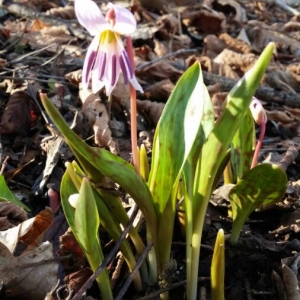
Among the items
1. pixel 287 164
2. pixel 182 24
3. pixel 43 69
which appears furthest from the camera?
pixel 182 24

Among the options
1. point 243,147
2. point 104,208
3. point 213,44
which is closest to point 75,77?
point 243,147

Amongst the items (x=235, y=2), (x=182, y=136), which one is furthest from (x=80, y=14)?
(x=235, y=2)

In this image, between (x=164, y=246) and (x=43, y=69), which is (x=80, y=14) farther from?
(x=43, y=69)

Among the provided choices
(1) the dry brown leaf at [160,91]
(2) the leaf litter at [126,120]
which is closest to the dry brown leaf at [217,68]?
(2) the leaf litter at [126,120]

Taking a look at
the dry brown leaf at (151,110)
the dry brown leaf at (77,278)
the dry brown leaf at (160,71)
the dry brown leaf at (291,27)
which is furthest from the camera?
the dry brown leaf at (291,27)

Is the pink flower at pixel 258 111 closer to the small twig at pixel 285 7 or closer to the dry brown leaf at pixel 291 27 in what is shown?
the dry brown leaf at pixel 291 27

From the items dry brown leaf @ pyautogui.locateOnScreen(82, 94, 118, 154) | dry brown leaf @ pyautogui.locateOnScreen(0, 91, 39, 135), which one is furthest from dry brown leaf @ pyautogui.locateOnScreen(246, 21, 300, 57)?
dry brown leaf @ pyautogui.locateOnScreen(0, 91, 39, 135)

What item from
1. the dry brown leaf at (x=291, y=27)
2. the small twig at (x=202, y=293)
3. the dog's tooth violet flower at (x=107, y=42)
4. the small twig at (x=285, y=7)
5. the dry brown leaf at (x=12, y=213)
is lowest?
the dry brown leaf at (x=291, y=27)
